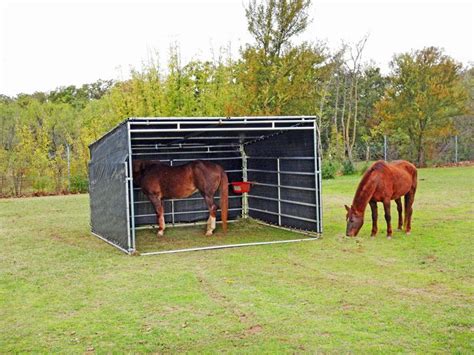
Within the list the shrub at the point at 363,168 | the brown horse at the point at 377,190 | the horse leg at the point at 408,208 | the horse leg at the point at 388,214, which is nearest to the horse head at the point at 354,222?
the brown horse at the point at 377,190

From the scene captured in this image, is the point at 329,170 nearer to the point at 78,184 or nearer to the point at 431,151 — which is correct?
the point at 431,151

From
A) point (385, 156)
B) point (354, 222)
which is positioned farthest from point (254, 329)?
point (385, 156)

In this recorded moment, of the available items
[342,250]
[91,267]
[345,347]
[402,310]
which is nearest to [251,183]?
[342,250]

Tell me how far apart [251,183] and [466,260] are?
616 cm

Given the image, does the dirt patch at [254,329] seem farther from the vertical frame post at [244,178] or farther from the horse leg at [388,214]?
the vertical frame post at [244,178]

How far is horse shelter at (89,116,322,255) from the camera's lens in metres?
9.12

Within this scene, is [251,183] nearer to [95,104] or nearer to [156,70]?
[156,70]

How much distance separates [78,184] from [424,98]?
18021 mm

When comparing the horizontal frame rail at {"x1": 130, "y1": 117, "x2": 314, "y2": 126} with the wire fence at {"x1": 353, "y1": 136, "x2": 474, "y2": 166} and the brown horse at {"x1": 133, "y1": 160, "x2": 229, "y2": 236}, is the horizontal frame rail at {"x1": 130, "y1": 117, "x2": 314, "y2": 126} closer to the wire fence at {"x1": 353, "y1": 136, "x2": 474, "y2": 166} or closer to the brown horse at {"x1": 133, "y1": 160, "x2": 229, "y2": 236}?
the brown horse at {"x1": 133, "y1": 160, "x2": 229, "y2": 236}

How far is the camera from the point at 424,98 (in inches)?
1074

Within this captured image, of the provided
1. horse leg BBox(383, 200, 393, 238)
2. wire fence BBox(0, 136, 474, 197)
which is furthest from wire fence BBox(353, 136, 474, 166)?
horse leg BBox(383, 200, 393, 238)

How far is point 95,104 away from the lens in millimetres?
33656

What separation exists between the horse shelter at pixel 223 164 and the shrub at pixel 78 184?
11217 mm

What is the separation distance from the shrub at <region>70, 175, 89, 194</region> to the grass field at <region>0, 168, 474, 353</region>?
12603mm
